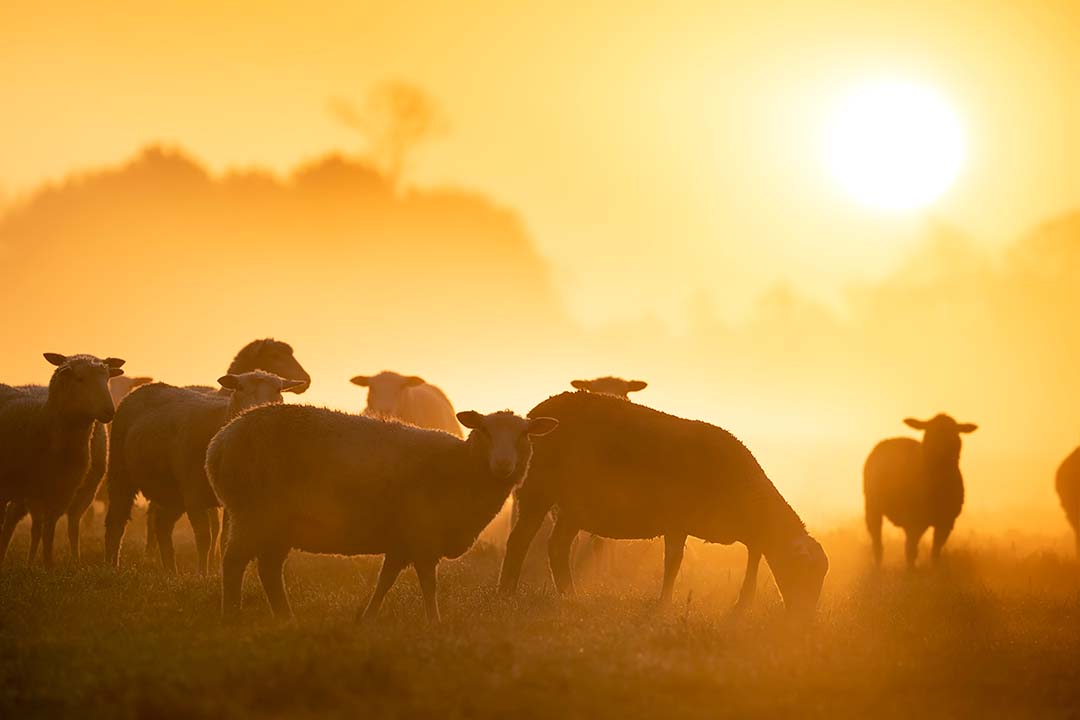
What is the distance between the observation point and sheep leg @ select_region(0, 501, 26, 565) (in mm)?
14578

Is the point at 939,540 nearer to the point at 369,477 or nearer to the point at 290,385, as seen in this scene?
the point at 290,385

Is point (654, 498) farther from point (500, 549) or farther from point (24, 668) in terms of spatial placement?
point (24, 668)

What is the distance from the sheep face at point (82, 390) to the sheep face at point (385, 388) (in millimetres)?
5834

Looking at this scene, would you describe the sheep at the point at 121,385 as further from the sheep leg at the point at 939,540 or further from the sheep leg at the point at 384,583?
the sheep leg at the point at 939,540

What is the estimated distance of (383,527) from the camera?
1131cm

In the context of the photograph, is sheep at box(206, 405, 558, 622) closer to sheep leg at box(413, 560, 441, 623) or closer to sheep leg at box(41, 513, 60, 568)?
sheep leg at box(413, 560, 441, 623)

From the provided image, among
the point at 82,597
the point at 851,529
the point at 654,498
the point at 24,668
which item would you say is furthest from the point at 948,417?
the point at 24,668

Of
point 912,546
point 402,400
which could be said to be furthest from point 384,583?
point 912,546

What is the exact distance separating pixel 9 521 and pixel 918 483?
49.9ft

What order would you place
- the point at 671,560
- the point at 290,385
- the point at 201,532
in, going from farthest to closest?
the point at 290,385 → the point at 201,532 → the point at 671,560

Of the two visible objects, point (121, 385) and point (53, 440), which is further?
point (121, 385)

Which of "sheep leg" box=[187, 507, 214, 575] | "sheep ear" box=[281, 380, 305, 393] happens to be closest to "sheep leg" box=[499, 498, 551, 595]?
"sheep ear" box=[281, 380, 305, 393]

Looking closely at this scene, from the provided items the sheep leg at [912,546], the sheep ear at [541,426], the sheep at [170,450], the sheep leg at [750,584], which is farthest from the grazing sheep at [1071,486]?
the sheep at [170,450]

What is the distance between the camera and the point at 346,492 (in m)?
11.2
